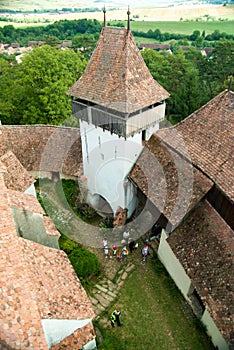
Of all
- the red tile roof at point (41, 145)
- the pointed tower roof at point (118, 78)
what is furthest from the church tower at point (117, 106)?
the red tile roof at point (41, 145)

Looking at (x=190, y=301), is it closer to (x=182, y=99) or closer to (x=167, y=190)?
(x=167, y=190)

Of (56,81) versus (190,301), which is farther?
(56,81)

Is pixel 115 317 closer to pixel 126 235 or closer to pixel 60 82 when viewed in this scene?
pixel 126 235

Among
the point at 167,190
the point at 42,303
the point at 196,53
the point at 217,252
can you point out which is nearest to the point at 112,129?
the point at 167,190

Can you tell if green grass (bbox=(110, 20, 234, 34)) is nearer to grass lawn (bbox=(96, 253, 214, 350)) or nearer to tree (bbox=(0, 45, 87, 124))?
tree (bbox=(0, 45, 87, 124))

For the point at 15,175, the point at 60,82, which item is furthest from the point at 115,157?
the point at 60,82
